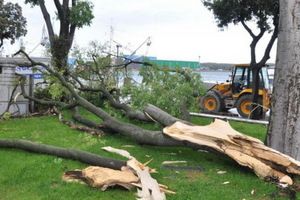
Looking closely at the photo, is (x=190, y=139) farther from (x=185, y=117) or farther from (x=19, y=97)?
(x=19, y=97)

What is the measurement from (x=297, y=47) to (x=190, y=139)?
193 cm

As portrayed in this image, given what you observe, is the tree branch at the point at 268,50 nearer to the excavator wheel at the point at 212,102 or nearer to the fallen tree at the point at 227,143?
the excavator wheel at the point at 212,102

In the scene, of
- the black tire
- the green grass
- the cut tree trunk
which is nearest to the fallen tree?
the cut tree trunk

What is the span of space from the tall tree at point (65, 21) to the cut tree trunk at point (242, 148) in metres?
9.72

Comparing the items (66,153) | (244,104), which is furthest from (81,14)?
(66,153)

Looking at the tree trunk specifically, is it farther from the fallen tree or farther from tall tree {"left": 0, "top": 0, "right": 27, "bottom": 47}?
tall tree {"left": 0, "top": 0, "right": 27, "bottom": 47}

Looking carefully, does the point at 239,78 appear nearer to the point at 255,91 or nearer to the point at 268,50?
the point at 255,91

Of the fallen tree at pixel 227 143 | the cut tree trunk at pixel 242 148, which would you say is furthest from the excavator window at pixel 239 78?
the cut tree trunk at pixel 242 148

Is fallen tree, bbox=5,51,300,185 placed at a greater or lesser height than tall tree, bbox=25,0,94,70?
lesser

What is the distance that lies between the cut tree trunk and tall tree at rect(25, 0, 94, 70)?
31.9 feet

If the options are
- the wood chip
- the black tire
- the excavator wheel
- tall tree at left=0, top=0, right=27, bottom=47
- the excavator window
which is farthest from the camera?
tall tree at left=0, top=0, right=27, bottom=47

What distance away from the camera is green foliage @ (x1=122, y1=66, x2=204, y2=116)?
32.1ft

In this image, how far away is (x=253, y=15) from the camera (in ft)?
52.9

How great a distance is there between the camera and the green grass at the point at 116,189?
5.71m
